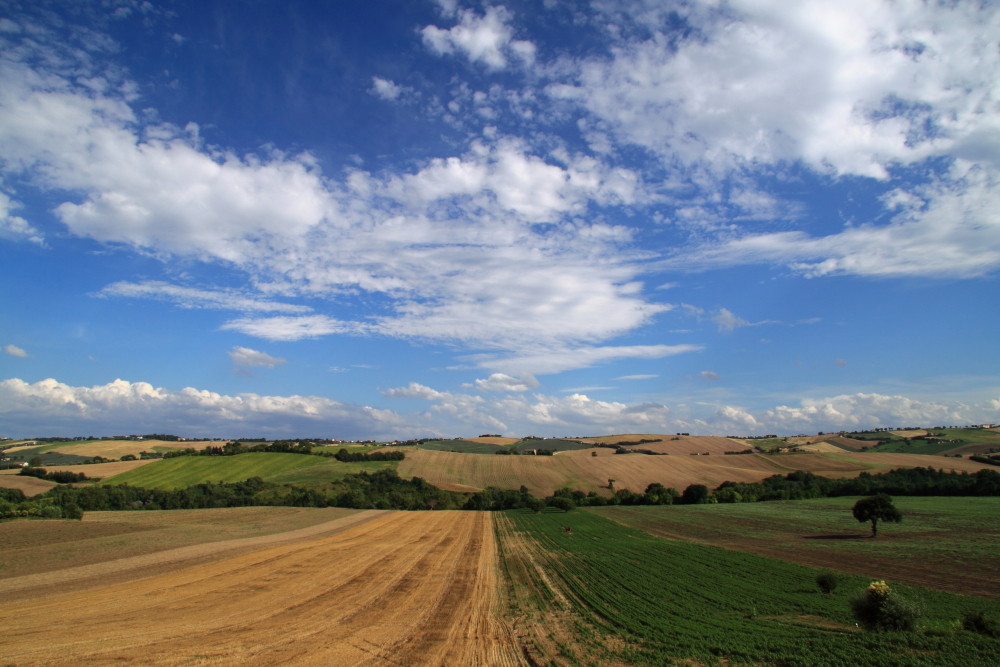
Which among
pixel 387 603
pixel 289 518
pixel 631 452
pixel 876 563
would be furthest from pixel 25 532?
pixel 631 452

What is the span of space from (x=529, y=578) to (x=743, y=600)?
12746mm

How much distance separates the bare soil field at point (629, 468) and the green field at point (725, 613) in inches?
2373

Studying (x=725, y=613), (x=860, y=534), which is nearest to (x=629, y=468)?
(x=860, y=534)

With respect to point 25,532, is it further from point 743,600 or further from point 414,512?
point 743,600

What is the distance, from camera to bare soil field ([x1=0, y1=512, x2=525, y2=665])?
17891 mm

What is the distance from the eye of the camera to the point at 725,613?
23.6m

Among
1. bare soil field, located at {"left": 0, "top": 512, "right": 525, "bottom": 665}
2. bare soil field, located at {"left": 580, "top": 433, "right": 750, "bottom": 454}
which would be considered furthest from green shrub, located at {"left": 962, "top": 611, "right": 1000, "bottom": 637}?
bare soil field, located at {"left": 580, "top": 433, "right": 750, "bottom": 454}

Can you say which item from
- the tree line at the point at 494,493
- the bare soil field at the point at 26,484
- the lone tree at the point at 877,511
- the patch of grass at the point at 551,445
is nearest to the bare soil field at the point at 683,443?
the patch of grass at the point at 551,445

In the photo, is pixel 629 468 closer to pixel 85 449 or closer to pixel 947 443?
pixel 947 443

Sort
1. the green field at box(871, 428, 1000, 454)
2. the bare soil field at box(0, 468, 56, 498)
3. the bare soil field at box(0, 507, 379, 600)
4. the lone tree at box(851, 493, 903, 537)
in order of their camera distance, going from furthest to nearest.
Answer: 1. the green field at box(871, 428, 1000, 454)
2. the bare soil field at box(0, 468, 56, 498)
3. the lone tree at box(851, 493, 903, 537)
4. the bare soil field at box(0, 507, 379, 600)

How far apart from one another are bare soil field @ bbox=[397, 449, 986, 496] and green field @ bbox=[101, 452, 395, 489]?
14.5m

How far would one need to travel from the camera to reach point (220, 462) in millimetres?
112875

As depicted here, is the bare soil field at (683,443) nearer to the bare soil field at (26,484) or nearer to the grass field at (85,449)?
the grass field at (85,449)

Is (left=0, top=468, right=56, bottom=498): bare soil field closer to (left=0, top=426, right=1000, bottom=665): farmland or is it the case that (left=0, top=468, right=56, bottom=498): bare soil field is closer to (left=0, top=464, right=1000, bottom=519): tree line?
(left=0, top=464, right=1000, bottom=519): tree line
